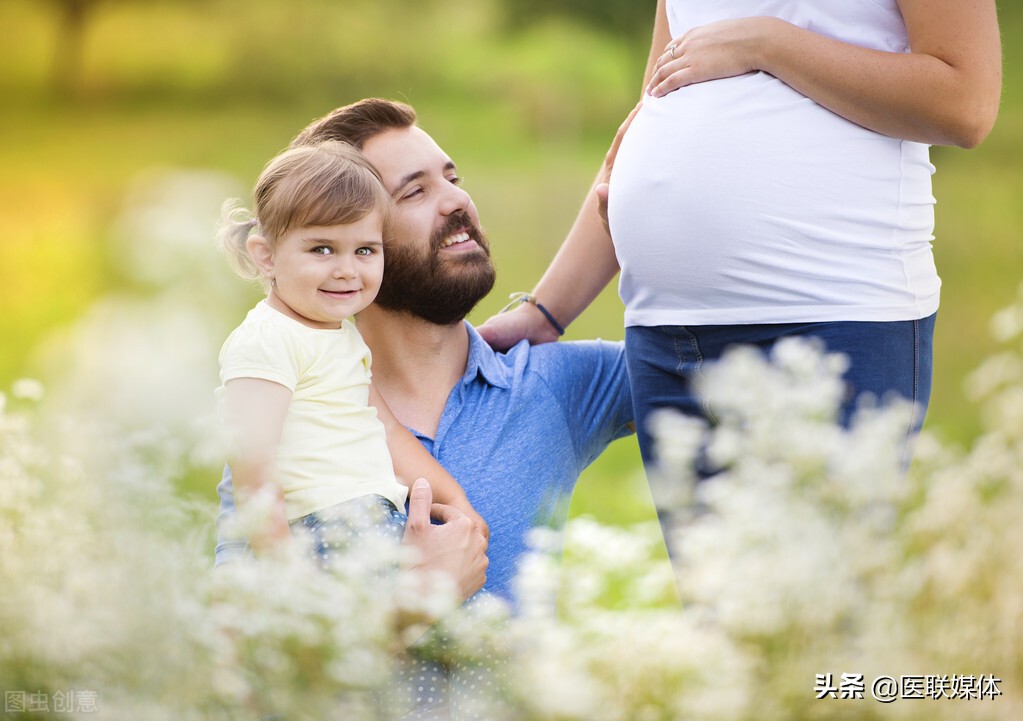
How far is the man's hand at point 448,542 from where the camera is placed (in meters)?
1.92

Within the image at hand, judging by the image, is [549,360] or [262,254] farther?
[549,360]

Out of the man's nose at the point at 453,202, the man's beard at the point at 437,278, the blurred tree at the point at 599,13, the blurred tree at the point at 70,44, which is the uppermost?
the man's nose at the point at 453,202

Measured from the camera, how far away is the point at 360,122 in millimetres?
2334

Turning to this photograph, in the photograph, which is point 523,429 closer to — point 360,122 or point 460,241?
point 460,241

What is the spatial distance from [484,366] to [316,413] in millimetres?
468

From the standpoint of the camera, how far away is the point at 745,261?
171 cm

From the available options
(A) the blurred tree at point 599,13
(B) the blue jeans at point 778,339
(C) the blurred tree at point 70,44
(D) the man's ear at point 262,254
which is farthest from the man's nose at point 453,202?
(C) the blurred tree at point 70,44

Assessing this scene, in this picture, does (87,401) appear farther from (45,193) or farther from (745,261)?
(45,193)

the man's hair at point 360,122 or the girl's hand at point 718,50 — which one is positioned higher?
the girl's hand at point 718,50

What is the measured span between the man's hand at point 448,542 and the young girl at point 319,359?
33mm

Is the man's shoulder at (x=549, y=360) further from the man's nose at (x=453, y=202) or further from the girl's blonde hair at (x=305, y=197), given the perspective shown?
the girl's blonde hair at (x=305, y=197)

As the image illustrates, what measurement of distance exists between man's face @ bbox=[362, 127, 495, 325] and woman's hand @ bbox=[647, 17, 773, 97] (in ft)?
1.92

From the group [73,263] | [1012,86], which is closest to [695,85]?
[73,263]

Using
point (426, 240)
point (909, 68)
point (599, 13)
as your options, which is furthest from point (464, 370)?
point (599, 13)
